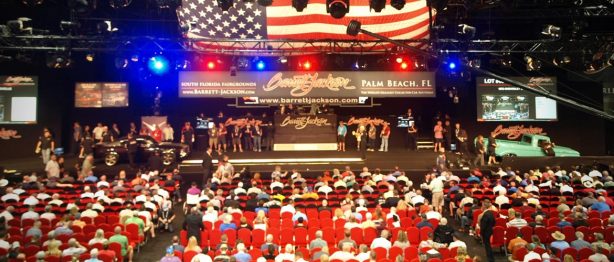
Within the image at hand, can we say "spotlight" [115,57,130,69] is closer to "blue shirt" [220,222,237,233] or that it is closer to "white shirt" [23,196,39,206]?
"white shirt" [23,196,39,206]

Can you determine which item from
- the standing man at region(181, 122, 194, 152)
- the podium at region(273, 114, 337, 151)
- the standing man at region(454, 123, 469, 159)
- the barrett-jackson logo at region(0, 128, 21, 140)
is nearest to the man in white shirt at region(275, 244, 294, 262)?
the standing man at region(454, 123, 469, 159)

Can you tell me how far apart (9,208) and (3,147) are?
12233 millimetres

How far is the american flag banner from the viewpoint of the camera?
57.3 ft

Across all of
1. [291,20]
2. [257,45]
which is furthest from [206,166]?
[291,20]

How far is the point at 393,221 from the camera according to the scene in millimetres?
12086

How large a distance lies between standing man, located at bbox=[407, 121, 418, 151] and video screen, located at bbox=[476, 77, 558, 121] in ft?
10.2

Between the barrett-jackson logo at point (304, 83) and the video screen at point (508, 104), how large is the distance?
6672mm

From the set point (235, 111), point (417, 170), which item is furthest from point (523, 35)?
point (235, 111)

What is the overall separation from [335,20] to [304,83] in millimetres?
5274

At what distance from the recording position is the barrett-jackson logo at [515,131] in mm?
24562

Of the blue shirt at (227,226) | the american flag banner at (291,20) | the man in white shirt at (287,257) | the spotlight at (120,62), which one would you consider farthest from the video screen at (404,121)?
the man in white shirt at (287,257)

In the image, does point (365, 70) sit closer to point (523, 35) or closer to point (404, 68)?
point (404, 68)

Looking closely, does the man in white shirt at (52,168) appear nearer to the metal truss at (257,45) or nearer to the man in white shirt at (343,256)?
the metal truss at (257,45)

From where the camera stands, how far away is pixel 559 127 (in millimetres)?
24922
